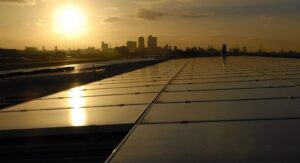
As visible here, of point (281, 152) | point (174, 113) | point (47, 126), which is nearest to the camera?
point (281, 152)

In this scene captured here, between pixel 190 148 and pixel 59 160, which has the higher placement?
pixel 190 148

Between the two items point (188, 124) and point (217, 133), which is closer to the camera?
point (217, 133)

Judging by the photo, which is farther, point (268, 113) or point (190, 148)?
point (268, 113)

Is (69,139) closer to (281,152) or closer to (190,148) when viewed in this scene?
(190,148)

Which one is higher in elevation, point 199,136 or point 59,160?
point 199,136

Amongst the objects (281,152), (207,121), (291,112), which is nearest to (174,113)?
(207,121)

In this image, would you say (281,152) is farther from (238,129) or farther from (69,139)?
(69,139)

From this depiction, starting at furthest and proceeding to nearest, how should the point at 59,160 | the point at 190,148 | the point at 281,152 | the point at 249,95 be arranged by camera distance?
the point at 249,95
the point at 59,160
the point at 190,148
the point at 281,152

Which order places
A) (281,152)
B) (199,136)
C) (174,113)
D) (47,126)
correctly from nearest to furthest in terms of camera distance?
(281,152), (199,136), (47,126), (174,113)

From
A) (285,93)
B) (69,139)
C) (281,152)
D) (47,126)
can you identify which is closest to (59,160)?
(69,139)
